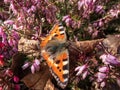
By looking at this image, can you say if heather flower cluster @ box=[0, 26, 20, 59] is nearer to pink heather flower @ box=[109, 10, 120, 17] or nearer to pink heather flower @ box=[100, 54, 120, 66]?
pink heather flower @ box=[100, 54, 120, 66]

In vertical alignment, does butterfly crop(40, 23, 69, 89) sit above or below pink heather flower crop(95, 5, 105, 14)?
below

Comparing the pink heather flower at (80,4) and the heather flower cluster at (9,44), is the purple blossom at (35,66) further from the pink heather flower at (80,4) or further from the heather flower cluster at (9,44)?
the pink heather flower at (80,4)

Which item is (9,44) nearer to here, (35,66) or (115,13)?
(35,66)

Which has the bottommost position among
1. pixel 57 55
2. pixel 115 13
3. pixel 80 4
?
pixel 57 55

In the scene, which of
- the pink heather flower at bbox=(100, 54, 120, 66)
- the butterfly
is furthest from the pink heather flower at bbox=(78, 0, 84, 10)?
the pink heather flower at bbox=(100, 54, 120, 66)

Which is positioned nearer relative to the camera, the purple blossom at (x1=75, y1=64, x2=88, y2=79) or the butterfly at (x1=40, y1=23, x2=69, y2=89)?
the butterfly at (x1=40, y1=23, x2=69, y2=89)

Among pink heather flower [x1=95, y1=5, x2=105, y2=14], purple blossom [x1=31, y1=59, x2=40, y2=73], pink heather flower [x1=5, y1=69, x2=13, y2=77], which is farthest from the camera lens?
pink heather flower [x1=95, y1=5, x2=105, y2=14]

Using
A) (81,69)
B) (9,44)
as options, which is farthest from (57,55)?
(9,44)

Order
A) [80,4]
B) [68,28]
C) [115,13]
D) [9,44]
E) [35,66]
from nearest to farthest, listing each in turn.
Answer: [35,66] → [9,44] → [80,4] → [68,28] → [115,13]
